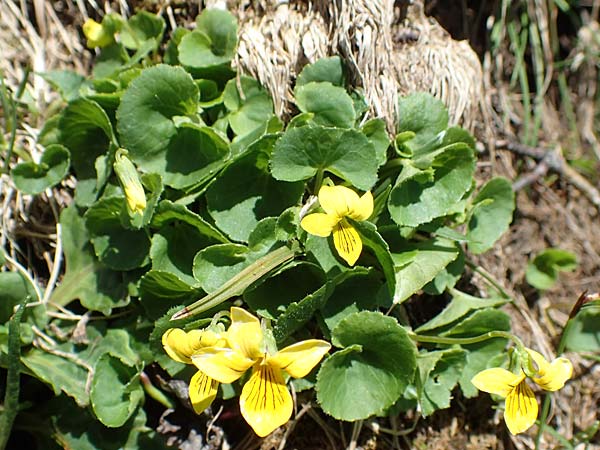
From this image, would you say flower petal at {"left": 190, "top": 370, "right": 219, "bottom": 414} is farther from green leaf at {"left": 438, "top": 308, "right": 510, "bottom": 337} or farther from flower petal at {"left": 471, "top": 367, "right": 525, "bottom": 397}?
green leaf at {"left": 438, "top": 308, "right": 510, "bottom": 337}

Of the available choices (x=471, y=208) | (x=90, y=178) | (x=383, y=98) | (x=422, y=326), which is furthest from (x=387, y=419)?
(x=90, y=178)

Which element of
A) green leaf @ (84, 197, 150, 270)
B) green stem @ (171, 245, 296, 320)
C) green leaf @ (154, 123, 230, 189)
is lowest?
green leaf @ (84, 197, 150, 270)

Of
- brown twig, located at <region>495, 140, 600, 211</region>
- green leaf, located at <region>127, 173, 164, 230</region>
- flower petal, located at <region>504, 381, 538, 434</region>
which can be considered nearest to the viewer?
flower petal, located at <region>504, 381, 538, 434</region>

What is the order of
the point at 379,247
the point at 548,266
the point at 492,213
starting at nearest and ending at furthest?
the point at 379,247 < the point at 492,213 < the point at 548,266

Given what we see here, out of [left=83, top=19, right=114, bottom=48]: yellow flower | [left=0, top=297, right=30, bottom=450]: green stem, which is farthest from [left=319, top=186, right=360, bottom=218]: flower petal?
[left=83, top=19, right=114, bottom=48]: yellow flower

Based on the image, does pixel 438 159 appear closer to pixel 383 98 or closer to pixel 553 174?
pixel 383 98

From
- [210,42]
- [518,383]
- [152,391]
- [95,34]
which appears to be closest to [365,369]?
[518,383]

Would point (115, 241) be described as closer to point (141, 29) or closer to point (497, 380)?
point (141, 29)
